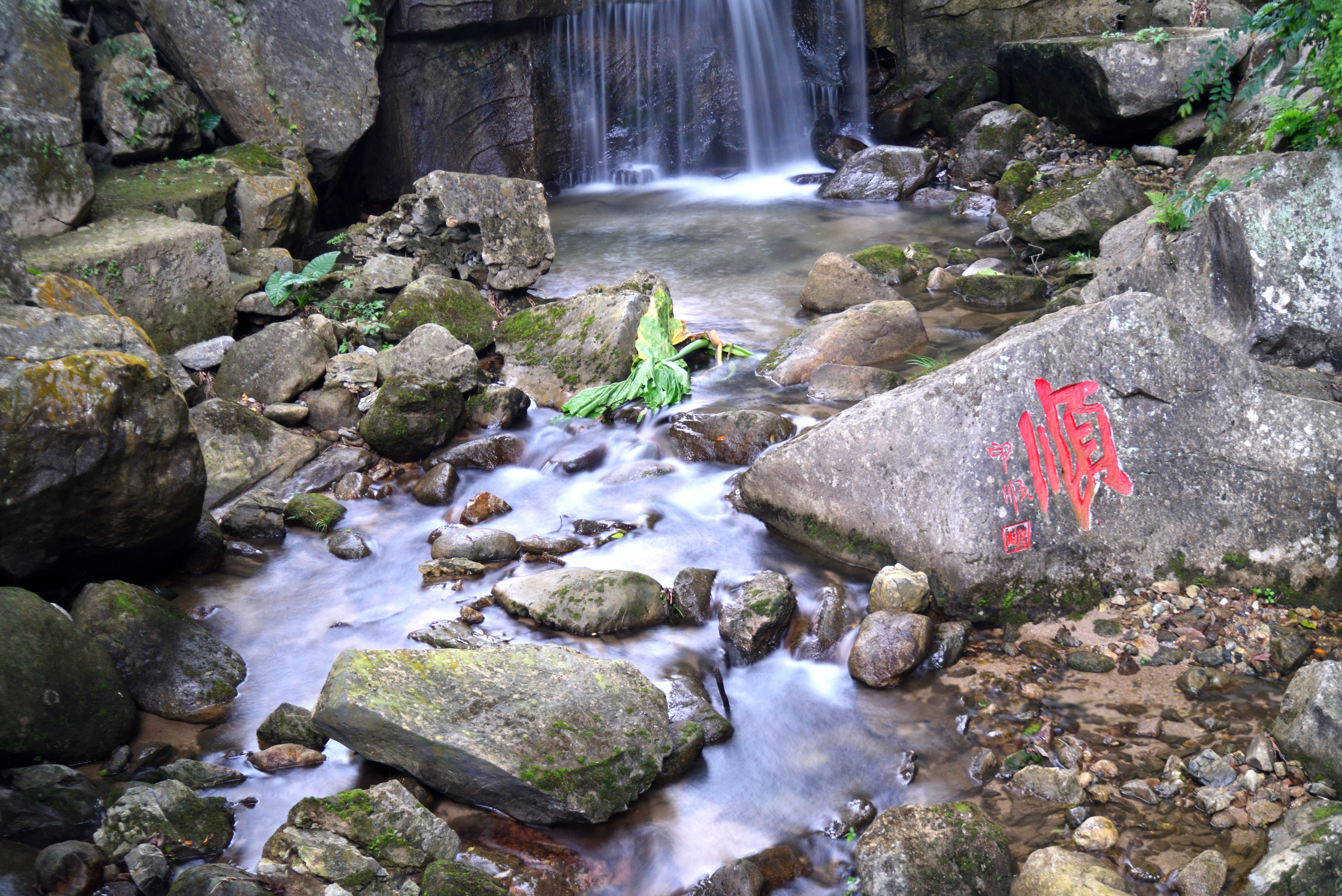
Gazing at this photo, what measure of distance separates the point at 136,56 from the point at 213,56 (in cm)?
86

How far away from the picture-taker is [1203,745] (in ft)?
12.5

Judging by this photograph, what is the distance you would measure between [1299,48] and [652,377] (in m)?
5.54

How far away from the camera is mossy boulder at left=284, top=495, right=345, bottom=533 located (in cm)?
617

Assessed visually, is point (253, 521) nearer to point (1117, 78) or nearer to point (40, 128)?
point (40, 128)

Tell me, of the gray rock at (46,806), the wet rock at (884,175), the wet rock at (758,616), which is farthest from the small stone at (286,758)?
the wet rock at (884,175)

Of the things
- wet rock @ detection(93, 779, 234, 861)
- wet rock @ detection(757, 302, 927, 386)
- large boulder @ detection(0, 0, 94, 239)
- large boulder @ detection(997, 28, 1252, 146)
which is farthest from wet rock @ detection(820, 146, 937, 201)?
wet rock @ detection(93, 779, 234, 861)

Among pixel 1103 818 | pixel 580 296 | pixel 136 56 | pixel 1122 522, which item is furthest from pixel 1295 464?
pixel 136 56

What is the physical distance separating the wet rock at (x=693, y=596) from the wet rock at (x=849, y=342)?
2946mm

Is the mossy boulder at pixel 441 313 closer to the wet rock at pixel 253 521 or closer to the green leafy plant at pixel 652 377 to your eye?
the green leafy plant at pixel 652 377

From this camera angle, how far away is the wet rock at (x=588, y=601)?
16.2ft

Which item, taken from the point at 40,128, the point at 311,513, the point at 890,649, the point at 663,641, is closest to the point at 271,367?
the point at 311,513

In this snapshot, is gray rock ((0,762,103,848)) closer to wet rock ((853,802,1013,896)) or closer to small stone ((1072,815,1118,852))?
wet rock ((853,802,1013,896))

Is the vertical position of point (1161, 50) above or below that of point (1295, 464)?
above

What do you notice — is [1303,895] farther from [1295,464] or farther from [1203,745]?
[1295,464]
